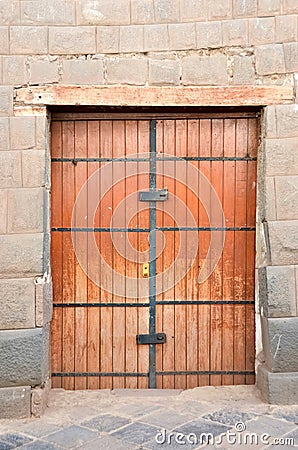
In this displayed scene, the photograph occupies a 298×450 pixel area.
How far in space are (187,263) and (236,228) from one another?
42 cm

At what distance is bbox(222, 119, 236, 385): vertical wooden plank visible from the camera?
13.0 feet

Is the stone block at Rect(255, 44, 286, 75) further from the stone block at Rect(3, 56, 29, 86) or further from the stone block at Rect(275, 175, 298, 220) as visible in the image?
the stone block at Rect(3, 56, 29, 86)

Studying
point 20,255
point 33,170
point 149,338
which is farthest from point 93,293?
point 33,170

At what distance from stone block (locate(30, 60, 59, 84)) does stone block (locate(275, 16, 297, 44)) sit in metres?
1.47

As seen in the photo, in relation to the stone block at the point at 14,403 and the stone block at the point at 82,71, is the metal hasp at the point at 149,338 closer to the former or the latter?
the stone block at the point at 14,403

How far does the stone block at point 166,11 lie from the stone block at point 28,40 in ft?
2.42

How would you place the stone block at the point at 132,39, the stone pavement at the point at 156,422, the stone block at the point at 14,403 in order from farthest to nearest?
the stone block at the point at 132,39
the stone block at the point at 14,403
the stone pavement at the point at 156,422

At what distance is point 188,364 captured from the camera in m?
3.98

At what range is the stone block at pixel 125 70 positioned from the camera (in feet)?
12.2

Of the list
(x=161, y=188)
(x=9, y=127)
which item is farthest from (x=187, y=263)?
(x=9, y=127)

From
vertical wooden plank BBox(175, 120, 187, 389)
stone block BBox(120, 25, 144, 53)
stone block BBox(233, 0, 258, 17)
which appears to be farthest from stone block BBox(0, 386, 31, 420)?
Result: stone block BBox(233, 0, 258, 17)

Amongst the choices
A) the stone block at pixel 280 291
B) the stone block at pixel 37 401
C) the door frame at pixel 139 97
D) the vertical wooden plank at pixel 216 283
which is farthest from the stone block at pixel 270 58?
the stone block at pixel 37 401

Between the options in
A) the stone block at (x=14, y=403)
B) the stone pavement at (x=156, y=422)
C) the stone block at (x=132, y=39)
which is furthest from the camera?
the stone block at (x=132, y=39)

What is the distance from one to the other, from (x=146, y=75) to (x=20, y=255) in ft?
4.67
